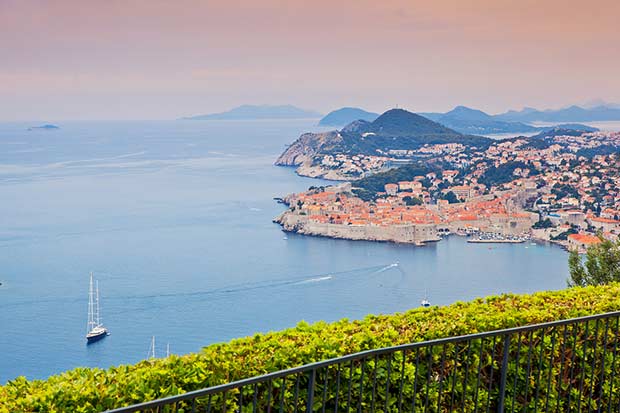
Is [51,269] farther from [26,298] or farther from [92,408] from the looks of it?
[92,408]

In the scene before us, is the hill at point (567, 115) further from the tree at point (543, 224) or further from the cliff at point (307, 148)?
the tree at point (543, 224)

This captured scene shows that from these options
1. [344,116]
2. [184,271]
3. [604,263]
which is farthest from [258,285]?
[344,116]

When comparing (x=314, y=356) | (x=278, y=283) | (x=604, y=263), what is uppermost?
(x=314, y=356)

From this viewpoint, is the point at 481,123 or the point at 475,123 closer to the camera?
the point at 475,123

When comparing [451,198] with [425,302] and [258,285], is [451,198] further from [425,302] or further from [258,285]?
[425,302]

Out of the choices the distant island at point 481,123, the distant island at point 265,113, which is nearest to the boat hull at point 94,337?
the distant island at point 481,123

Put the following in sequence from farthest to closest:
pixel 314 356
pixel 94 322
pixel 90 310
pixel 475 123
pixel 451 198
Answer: pixel 475 123 → pixel 451 198 → pixel 90 310 → pixel 94 322 → pixel 314 356

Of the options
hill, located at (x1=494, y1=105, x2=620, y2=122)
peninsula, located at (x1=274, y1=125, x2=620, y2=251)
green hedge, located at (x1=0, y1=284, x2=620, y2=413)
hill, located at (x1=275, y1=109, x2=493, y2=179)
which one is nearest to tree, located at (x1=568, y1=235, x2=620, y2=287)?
green hedge, located at (x1=0, y1=284, x2=620, y2=413)
